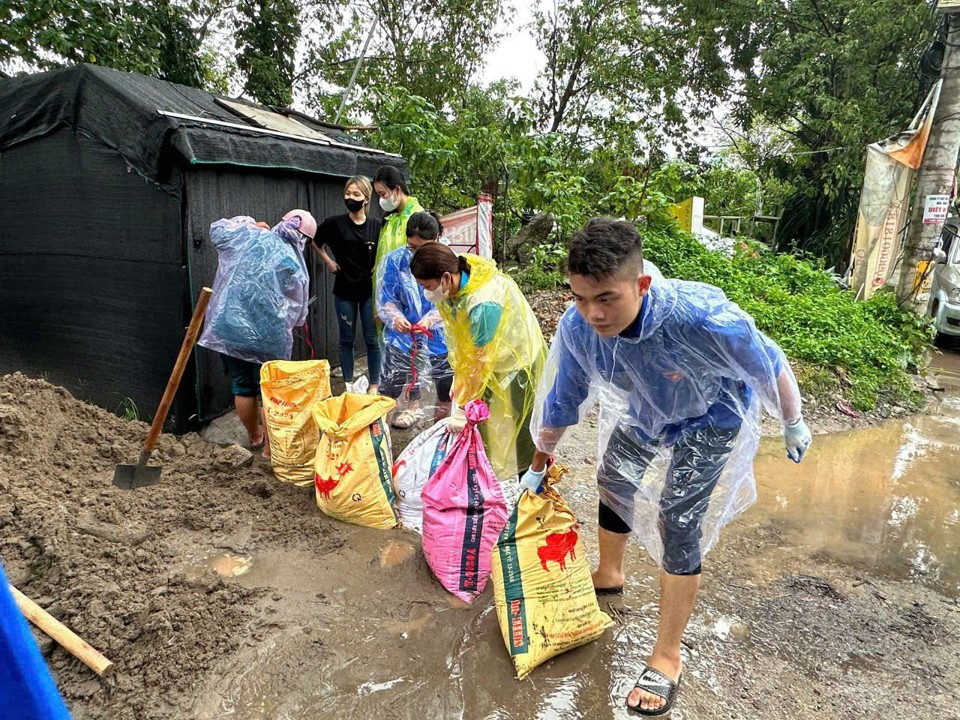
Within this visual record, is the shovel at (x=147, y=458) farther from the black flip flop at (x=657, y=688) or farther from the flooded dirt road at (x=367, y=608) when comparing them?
the black flip flop at (x=657, y=688)

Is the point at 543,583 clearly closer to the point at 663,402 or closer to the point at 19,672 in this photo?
the point at 663,402

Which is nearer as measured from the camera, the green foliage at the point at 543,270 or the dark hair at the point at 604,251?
the dark hair at the point at 604,251

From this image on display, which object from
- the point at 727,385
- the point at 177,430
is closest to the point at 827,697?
the point at 727,385

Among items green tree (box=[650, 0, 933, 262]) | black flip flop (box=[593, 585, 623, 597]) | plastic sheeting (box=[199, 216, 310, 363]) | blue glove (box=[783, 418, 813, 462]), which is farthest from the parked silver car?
plastic sheeting (box=[199, 216, 310, 363])

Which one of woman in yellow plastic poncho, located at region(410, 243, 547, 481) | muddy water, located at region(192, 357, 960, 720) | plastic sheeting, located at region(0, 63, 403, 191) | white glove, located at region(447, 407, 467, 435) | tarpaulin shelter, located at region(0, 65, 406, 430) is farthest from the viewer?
tarpaulin shelter, located at region(0, 65, 406, 430)

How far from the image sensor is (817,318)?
618 centimetres

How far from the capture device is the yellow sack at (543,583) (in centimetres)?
204

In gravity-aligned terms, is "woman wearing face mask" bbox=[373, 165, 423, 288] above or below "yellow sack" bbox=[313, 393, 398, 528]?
above

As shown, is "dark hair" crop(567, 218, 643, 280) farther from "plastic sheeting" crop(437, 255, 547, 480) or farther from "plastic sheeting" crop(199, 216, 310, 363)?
"plastic sheeting" crop(199, 216, 310, 363)

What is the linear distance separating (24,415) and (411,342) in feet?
6.81

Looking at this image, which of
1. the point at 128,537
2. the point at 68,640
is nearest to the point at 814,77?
the point at 128,537

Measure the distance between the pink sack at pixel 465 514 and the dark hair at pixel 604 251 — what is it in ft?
3.21

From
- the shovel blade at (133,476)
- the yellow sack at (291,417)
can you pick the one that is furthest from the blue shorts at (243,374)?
the shovel blade at (133,476)

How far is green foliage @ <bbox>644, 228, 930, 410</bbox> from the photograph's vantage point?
543cm
